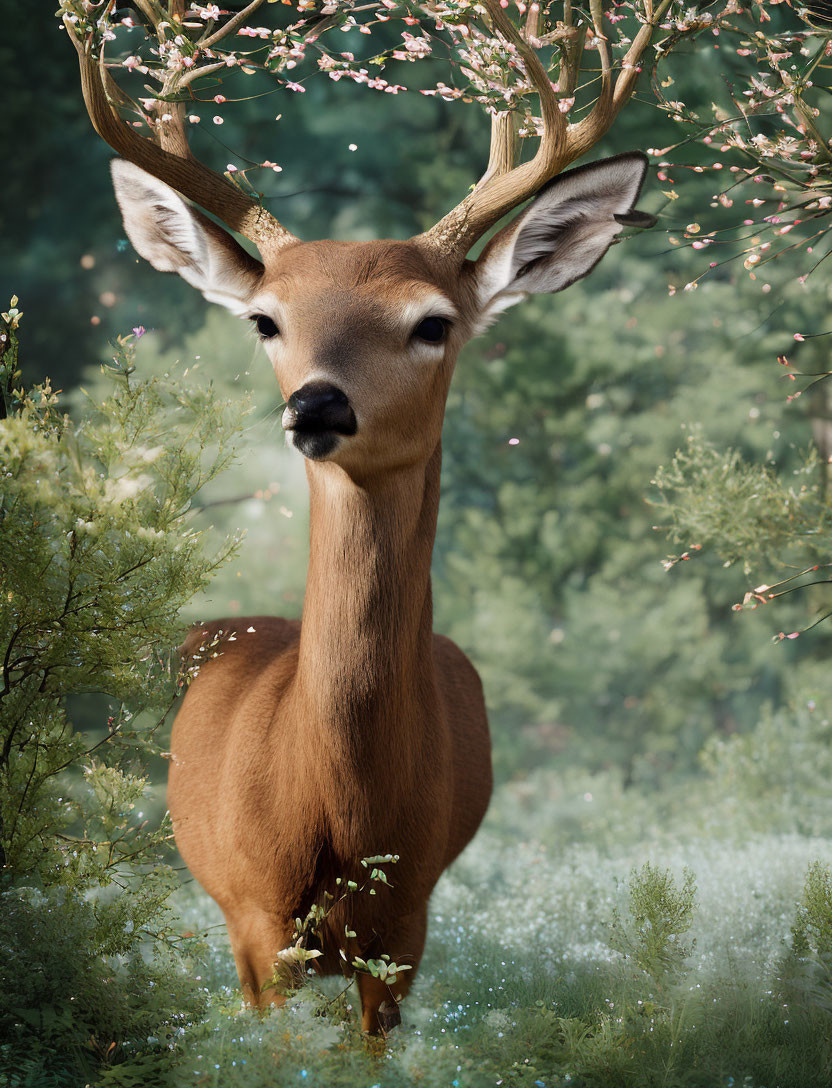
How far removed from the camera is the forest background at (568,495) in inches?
251

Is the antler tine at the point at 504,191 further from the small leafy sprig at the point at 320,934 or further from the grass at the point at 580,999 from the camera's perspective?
the grass at the point at 580,999

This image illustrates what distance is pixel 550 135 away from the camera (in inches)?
124

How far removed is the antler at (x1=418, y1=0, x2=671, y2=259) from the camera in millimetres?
3139

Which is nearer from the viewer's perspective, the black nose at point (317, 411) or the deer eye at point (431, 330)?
the black nose at point (317, 411)

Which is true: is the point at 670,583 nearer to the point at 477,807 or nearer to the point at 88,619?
the point at 477,807

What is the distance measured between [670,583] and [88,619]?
7282 millimetres

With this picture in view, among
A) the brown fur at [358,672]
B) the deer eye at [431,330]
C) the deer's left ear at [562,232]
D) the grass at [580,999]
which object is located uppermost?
the deer's left ear at [562,232]

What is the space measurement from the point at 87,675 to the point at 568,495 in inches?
269

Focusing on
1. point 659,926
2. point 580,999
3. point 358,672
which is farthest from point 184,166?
point 580,999

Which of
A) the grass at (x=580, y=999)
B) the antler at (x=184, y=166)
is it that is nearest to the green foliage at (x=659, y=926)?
the grass at (x=580, y=999)

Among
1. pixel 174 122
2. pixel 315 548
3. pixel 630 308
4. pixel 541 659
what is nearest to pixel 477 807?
pixel 315 548

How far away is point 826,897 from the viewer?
3732 millimetres

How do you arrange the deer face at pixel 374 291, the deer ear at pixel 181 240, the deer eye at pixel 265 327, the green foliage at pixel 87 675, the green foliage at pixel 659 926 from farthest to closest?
1. the green foliage at pixel 659 926
2. the deer ear at pixel 181 240
3. the deer eye at pixel 265 327
4. the green foliage at pixel 87 675
5. the deer face at pixel 374 291

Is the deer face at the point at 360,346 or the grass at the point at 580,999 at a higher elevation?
the deer face at the point at 360,346
